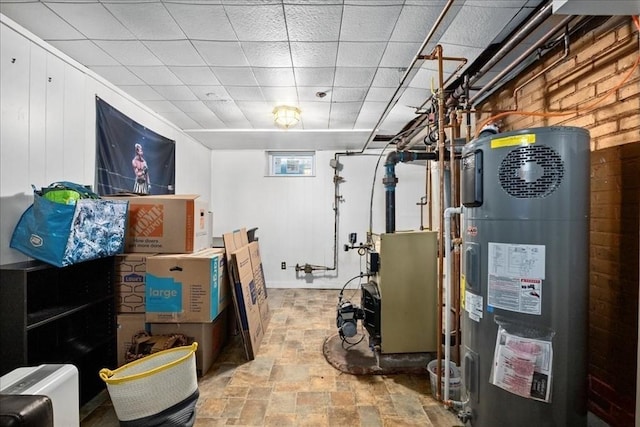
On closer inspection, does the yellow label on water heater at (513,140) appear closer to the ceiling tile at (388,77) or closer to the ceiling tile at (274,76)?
the ceiling tile at (388,77)

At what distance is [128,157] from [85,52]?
963 millimetres

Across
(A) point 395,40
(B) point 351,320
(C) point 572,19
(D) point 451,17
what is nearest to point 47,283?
(B) point 351,320

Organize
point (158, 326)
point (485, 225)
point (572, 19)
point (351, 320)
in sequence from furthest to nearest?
point (351, 320)
point (158, 326)
point (572, 19)
point (485, 225)

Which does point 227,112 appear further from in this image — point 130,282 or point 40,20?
Result: point 130,282

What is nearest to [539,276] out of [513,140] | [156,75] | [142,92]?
[513,140]

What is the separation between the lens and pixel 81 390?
198 centimetres

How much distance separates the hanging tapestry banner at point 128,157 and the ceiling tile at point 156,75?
42 cm

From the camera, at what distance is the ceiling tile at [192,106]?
307cm

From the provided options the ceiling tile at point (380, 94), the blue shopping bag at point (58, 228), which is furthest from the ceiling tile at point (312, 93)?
the blue shopping bag at point (58, 228)

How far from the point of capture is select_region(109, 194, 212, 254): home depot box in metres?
2.40

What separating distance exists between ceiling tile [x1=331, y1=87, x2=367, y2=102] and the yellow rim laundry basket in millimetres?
2509

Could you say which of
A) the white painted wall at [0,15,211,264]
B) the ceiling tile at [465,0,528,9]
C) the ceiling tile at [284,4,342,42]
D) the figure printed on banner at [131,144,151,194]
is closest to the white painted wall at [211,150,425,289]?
the figure printed on banner at [131,144,151,194]

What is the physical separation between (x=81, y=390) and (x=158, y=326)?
1.89 feet

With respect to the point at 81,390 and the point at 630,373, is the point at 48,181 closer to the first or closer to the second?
the point at 81,390
